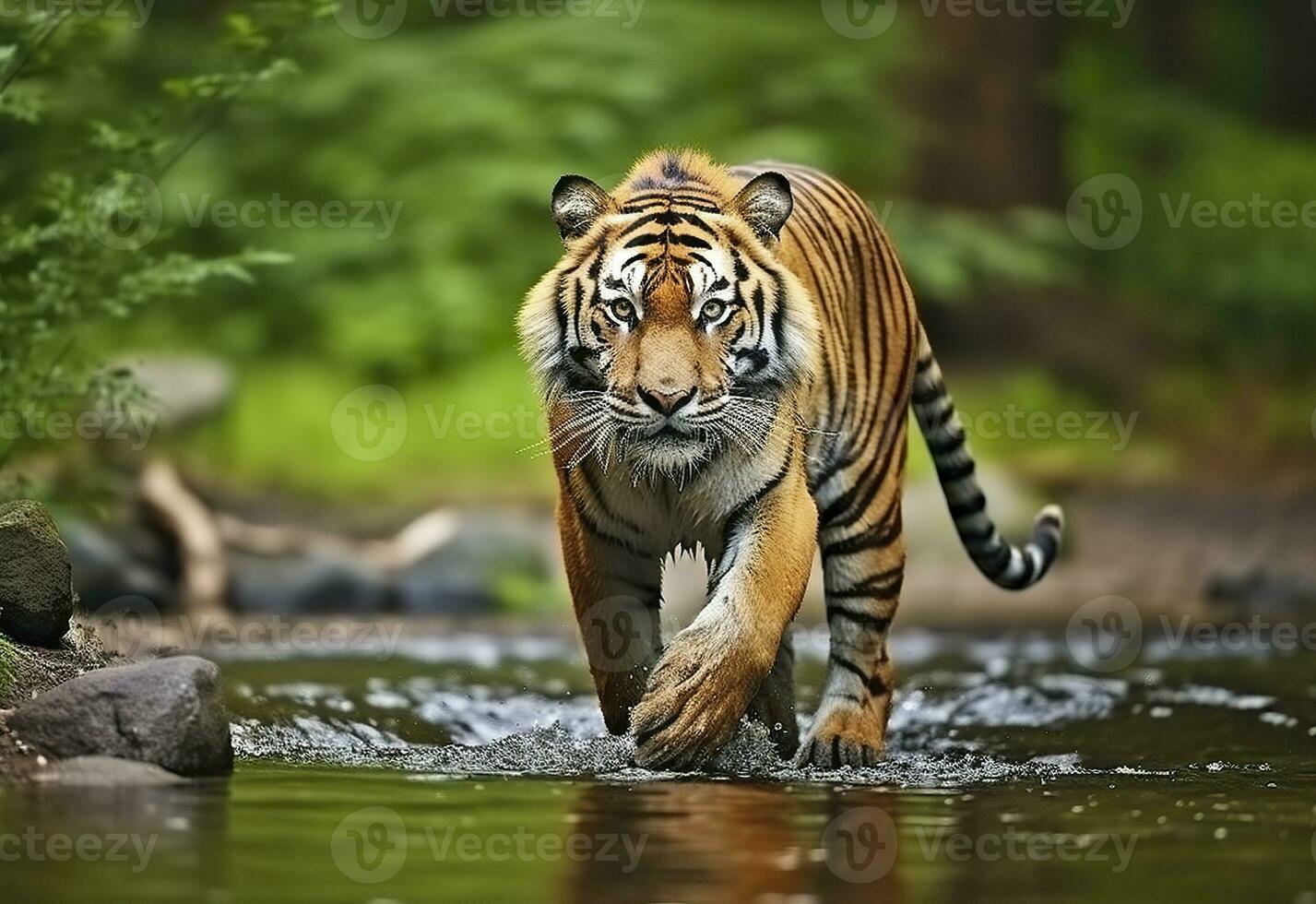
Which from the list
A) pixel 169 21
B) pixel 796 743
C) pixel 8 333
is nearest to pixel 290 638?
pixel 8 333

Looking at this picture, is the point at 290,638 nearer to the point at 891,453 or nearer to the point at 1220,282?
the point at 891,453

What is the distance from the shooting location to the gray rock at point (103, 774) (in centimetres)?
572

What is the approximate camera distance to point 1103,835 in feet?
16.9

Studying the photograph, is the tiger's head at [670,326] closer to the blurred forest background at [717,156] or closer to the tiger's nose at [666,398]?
the tiger's nose at [666,398]

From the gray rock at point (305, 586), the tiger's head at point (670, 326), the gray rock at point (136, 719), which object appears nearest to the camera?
the gray rock at point (136, 719)

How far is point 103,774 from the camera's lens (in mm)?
5809

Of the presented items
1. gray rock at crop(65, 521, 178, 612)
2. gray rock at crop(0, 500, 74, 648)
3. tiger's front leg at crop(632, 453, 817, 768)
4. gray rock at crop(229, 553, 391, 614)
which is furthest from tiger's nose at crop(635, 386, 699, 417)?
gray rock at crop(229, 553, 391, 614)

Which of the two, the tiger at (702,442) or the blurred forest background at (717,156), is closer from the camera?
the tiger at (702,442)

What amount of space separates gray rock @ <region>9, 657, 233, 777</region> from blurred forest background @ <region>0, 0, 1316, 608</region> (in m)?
9.27

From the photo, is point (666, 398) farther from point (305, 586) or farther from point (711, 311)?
point (305, 586)

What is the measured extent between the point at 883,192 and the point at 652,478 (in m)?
11.5

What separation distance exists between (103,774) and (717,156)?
12.2m

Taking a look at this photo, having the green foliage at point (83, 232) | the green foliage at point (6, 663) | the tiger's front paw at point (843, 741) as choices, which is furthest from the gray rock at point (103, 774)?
the green foliage at point (83, 232)

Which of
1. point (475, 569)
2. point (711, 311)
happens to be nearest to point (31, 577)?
point (711, 311)
